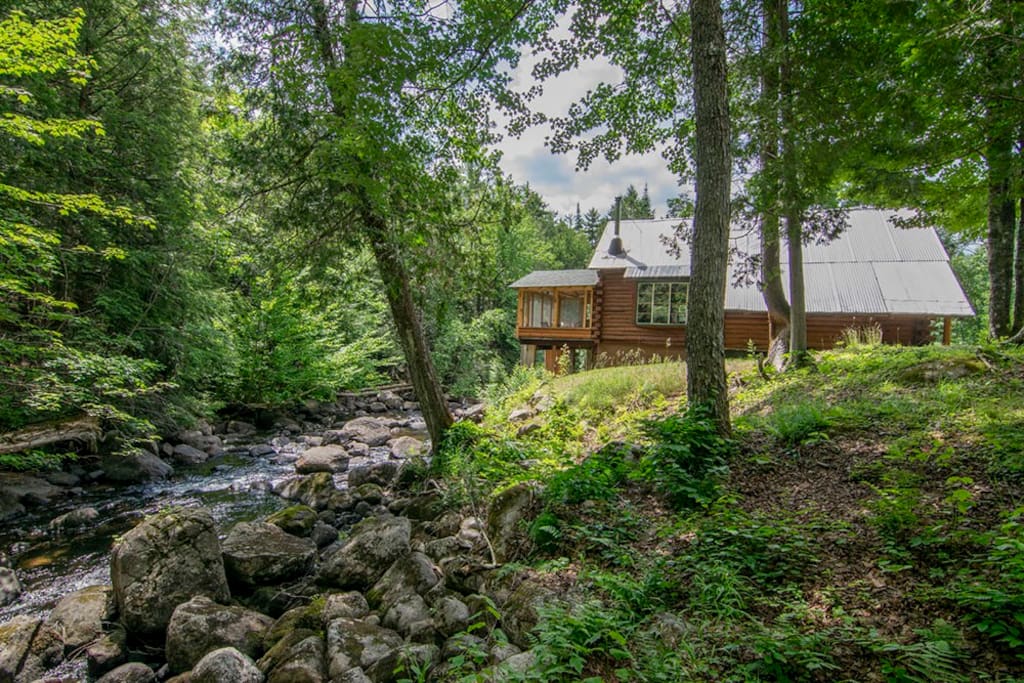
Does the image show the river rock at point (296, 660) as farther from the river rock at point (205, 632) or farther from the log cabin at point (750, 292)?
the log cabin at point (750, 292)

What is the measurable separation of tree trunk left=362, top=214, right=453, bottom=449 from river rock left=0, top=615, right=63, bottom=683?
180 inches

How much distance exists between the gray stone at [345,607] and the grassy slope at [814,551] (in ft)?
5.10

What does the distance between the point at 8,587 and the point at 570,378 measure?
9338 millimetres

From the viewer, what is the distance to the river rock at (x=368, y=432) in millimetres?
11508

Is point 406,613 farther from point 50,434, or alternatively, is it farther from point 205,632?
point 50,434

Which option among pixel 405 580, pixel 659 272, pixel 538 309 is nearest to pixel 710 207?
pixel 405 580

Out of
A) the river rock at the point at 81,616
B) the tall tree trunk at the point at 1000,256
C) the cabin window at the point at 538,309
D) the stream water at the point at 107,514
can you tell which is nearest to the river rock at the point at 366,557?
the river rock at the point at 81,616

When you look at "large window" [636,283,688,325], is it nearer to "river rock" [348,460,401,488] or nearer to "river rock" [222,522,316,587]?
"river rock" [348,460,401,488]

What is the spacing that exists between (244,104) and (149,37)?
19.9 ft

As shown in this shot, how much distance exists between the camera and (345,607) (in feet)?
12.5

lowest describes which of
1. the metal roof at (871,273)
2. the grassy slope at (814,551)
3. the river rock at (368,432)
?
the river rock at (368,432)

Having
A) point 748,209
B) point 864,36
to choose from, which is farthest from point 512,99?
point 864,36

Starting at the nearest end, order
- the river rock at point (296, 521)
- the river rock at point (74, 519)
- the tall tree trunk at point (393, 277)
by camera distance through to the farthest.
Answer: the tall tree trunk at point (393, 277), the river rock at point (296, 521), the river rock at point (74, 519)

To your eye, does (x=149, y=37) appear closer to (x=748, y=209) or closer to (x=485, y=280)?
(x=485, y=280)
